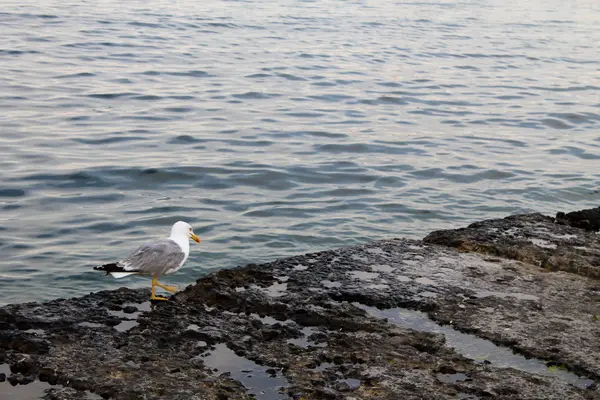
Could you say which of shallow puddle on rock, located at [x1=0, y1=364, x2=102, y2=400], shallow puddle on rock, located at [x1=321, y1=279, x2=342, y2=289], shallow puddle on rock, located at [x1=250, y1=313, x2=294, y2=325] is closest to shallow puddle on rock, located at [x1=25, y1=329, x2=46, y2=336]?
shallow puddle on rock, located at [x1=0, y1=364, x2=102, y2=400]

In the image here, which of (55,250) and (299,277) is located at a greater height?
(299,277)

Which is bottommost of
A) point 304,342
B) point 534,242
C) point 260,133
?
point 260,133

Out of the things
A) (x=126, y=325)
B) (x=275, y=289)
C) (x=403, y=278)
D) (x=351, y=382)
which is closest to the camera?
(x=351, y=382)

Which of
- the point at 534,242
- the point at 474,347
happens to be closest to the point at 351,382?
the point at 474,347

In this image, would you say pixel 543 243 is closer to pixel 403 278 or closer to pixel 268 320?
pixel 403 278

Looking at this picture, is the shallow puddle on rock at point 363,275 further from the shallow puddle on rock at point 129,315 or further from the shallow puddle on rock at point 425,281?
the shallow puddle on rock at point 129,315

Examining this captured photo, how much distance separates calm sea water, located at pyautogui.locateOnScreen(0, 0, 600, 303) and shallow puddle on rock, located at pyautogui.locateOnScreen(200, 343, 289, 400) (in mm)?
3101

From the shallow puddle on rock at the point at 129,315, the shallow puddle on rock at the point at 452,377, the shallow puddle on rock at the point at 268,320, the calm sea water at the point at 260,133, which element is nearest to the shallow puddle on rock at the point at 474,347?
the shallow puddle on rock at the point at 452,377

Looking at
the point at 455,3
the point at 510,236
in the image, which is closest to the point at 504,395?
the point at 510,236

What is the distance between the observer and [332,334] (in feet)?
19.1

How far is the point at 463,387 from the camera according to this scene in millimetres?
5164

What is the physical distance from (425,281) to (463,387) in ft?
5.62

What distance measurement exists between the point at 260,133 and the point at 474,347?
922 cm

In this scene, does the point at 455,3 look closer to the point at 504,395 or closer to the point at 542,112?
the point at 542,112
